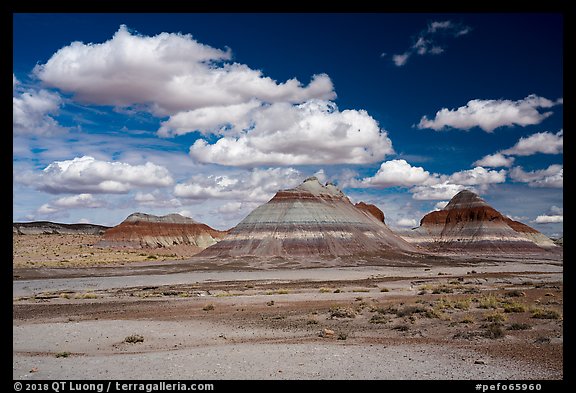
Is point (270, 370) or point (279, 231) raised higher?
point (279, 231)

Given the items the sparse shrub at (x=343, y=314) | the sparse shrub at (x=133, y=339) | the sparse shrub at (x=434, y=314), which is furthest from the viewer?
the sparse shrub at (x=343, y=314)

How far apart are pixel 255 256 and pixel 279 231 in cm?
1200

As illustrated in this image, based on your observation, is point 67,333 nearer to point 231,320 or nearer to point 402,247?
point 231,320

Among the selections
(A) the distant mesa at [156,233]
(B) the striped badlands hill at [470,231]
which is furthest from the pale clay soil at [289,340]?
(B) the striped badlands hill at [470,231]

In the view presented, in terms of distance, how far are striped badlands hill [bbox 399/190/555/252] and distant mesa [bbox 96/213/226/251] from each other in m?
Answer: 84.8

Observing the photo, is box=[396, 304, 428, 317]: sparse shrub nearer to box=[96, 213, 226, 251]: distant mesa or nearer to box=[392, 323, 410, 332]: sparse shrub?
box=[392, 323, 410, 332]: sparse shrub

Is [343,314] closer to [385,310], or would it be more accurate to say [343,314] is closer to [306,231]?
[385,310]

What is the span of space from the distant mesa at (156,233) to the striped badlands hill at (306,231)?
4023cm

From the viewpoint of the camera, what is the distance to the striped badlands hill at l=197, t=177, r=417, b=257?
104375 millimetres

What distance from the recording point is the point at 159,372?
11.5 m

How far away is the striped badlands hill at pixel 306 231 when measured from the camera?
A: 342ft

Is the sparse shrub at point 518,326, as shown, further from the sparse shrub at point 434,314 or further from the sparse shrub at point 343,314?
the sparse shrub at point 343,314

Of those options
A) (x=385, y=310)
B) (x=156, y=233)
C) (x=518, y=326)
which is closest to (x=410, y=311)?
(x=385, y=310)
